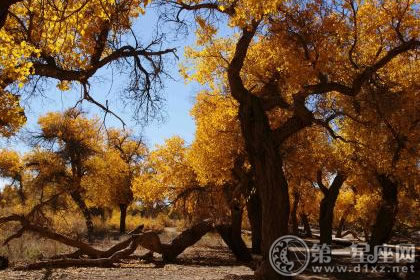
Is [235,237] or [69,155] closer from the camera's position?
[235,237]

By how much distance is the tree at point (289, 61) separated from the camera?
374 inches

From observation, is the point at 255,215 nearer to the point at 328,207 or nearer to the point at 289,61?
the point at 328,207

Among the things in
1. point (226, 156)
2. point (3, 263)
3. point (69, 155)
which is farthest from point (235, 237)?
point (69, 155)

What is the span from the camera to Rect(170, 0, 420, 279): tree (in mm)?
9500

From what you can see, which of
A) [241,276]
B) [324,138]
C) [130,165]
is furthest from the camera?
[130,165]

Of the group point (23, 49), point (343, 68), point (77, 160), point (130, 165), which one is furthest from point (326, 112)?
point (130, 165)

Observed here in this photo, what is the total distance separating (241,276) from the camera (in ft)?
37.8

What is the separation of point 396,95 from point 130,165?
2688cm

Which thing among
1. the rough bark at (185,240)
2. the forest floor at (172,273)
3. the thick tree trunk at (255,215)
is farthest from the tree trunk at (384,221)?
the thick tree trunk at (255,215)

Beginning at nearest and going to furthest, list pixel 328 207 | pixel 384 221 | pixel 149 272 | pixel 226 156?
pixel 149 272 < pixel 384 221 < pixel 226 156 < pixel 328 207

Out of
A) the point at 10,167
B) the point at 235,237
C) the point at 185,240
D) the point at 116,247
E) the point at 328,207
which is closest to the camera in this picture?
the point at 116,247

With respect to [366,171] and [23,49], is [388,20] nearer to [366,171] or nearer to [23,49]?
[366,171]

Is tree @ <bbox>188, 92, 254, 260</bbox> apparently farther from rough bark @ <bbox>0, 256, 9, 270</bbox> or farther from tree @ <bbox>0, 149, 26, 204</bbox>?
tree @ <bbox>0, 149, 26, 204</bbox>

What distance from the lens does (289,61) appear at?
38.2 ft
